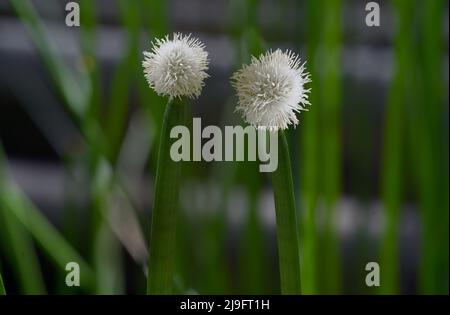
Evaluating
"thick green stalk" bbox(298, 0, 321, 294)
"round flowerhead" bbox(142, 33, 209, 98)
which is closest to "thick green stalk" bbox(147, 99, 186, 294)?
"round flowerhead" bbox(142, 33, 209, 98)

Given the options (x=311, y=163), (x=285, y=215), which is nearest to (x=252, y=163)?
(x=311, y=163)

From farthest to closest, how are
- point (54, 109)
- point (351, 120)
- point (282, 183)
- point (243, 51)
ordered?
point (54, 109)
point (351, 120)
point (243, 51)
point (282, 183)

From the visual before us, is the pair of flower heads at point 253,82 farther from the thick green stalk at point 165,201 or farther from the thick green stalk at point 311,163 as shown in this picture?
the thick green stalk at point 311,163

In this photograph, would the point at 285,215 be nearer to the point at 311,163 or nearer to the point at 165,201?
the point at 165,201

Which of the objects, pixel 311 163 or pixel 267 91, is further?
pixel 311 163

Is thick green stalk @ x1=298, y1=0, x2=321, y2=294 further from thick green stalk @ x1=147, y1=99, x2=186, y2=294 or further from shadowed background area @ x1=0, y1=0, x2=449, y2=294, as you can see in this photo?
thick green stalk @ x1=147, y1=99, x2=186, y2=294
